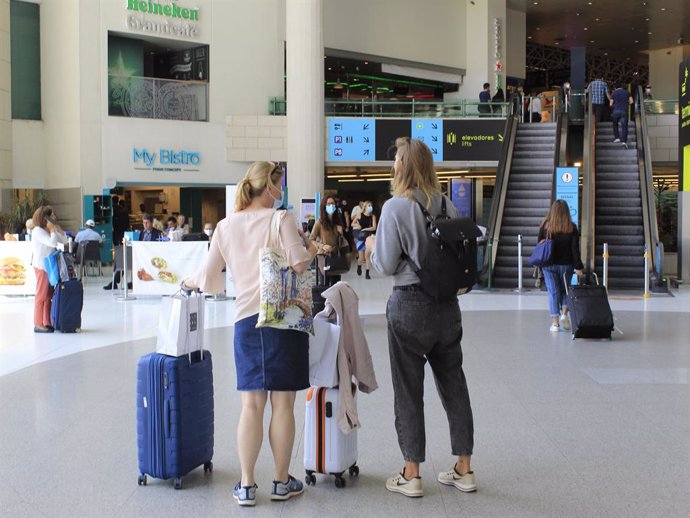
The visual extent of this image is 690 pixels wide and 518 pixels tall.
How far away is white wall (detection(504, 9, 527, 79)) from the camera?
32594mm

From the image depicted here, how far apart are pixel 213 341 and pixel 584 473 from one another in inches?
232

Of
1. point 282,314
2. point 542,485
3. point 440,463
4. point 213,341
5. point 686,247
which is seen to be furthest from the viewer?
point 686,247

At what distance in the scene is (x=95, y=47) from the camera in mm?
22312

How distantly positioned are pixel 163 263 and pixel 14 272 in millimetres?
2757

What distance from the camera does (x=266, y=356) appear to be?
4.05m

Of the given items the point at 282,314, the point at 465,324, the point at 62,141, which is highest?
the point at 62,141

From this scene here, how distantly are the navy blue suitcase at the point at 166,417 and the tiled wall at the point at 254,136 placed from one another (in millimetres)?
20001

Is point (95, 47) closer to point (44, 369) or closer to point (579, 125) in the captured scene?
point (579, 125)

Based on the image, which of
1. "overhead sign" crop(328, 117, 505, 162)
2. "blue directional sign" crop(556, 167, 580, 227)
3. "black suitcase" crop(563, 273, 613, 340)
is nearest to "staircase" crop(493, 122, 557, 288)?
"blue directional sign" crop(556, 167, 580, 227)

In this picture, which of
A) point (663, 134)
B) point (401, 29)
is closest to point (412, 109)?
point (401, 29)

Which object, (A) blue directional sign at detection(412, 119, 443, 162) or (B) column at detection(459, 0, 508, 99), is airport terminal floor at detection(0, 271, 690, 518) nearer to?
(A) blue directional sign at detection(412, 119, 443, 162)

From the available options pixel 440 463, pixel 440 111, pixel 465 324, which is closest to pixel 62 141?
A: pixel 440 111

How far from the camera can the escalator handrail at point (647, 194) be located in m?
15.8

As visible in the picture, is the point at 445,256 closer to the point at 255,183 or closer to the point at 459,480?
the point at 255,183
